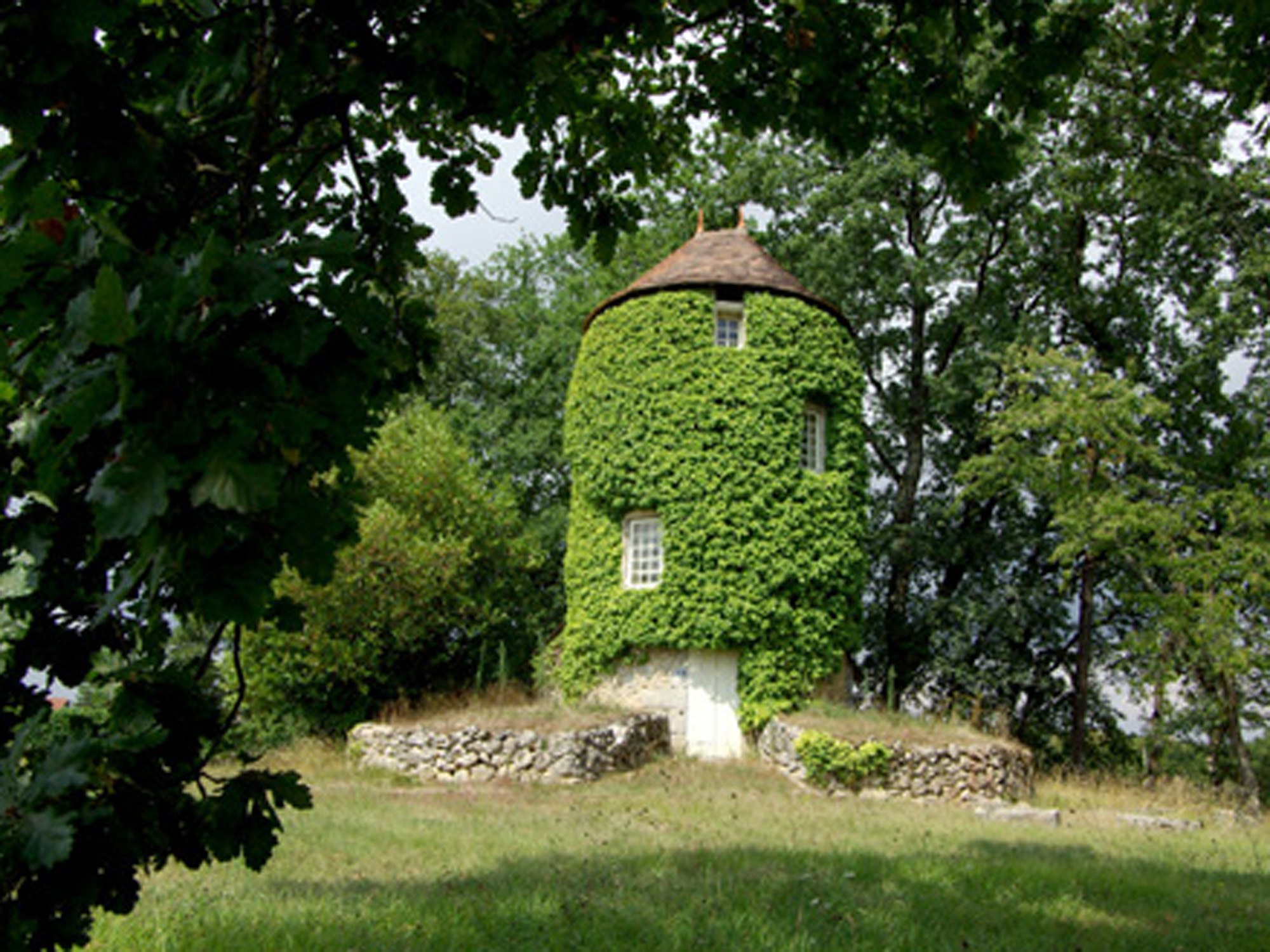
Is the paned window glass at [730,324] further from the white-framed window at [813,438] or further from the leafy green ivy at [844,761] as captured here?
the leafy green ivy at [844,761]

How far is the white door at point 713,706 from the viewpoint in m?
17.4

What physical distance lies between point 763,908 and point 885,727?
427 inches

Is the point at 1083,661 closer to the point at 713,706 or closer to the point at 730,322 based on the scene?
the point at 713,706

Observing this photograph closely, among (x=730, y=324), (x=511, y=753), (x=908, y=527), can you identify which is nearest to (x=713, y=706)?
(x=511, y=753)

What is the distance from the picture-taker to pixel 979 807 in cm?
1360

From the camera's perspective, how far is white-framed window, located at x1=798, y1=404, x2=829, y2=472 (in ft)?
63.0

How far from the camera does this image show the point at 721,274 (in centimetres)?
1900

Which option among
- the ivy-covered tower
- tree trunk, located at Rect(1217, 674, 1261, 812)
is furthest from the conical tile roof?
tree trunk, located at Rect(1217, 674, 1261, 812)

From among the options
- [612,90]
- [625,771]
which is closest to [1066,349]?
[625,771]

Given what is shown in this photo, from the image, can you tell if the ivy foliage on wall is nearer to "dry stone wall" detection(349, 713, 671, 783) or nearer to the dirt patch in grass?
the dirt patch in grass

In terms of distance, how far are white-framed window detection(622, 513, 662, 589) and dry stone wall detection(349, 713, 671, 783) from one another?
3.07 meters

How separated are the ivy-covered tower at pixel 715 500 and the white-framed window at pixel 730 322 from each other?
0.04 metres

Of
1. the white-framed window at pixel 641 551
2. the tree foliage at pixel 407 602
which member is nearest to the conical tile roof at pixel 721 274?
the white-framed window at pixel 641 551

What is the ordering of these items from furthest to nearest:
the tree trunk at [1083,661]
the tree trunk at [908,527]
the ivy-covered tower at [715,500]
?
1. the tree trunk at [908,527]
2. the tree trunk at [1083,661]
3. the ivy-covered tower at [715,500]
